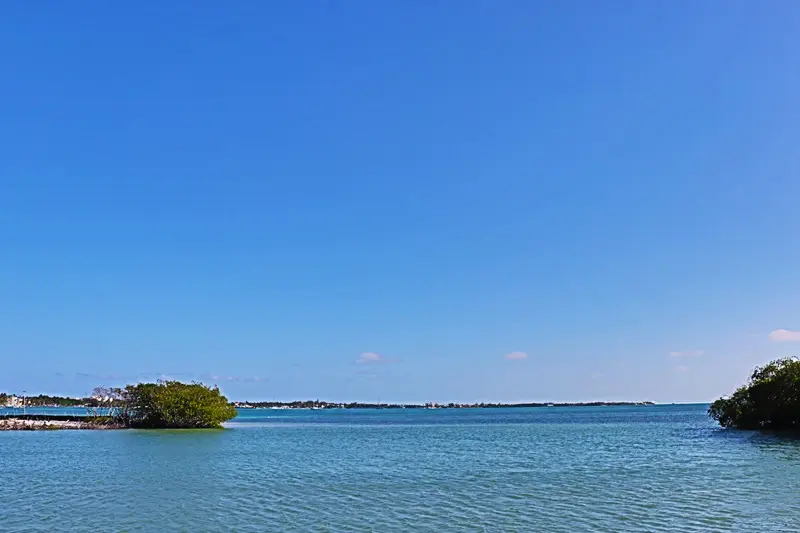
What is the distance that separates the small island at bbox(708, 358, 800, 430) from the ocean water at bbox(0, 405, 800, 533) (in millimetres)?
13628

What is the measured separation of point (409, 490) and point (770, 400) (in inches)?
1912

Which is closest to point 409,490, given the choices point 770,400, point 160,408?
point 770,400

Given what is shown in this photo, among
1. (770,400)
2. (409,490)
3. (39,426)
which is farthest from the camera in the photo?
(39,426)

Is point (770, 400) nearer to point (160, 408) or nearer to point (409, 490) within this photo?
point (409, 490)

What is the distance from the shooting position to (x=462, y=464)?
127 ft

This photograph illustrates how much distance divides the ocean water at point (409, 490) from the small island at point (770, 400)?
44.7 ft

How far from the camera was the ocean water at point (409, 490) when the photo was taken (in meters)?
21.0

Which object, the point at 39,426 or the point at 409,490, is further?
the point at 39,426

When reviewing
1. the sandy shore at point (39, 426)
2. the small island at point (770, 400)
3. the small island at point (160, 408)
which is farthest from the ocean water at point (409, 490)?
the sandy shore at point (39, 426)

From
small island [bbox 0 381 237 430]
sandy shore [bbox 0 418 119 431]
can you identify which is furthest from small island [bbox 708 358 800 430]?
sandy shore [bbox 0 418 119 431]

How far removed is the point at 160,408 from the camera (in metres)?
82.3

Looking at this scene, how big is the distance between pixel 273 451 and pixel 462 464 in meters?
18.5

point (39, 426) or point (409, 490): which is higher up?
point (39, 426)

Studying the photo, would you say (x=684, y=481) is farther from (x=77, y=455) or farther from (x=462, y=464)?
(x=77, y=455)
